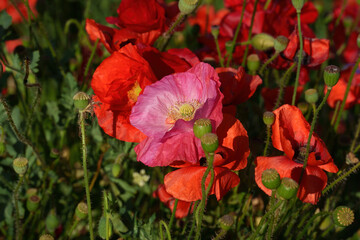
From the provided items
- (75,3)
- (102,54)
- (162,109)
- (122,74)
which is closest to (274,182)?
(162,109)

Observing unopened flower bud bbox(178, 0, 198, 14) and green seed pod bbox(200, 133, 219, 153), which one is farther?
unopened flower bud bbox(178, 0, 198, 14)

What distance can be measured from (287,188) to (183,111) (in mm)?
286

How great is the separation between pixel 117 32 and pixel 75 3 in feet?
5.89

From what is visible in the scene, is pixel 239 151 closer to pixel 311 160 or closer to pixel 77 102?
pixel 311 160

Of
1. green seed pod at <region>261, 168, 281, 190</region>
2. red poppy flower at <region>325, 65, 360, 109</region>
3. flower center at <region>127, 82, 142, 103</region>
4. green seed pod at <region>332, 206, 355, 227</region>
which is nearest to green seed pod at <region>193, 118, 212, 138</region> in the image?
green seed pod at <region>261, 168, 281, 190</region>

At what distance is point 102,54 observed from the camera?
1771 millimetres

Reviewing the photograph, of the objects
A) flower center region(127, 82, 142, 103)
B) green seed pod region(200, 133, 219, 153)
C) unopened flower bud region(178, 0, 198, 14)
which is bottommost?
flower center region(127, 82, 142, 103)

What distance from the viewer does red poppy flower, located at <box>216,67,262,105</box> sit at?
1097mm

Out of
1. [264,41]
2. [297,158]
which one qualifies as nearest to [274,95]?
[264,41]

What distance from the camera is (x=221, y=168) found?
1019mm

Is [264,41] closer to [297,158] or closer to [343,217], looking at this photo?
[297,158]

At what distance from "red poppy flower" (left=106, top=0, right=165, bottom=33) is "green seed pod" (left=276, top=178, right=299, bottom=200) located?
571mm

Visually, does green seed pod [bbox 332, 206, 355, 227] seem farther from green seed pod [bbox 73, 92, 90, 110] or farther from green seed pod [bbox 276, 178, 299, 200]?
green seed pod [bbox 73, 92, 90, 110]

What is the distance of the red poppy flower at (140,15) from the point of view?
121cm
